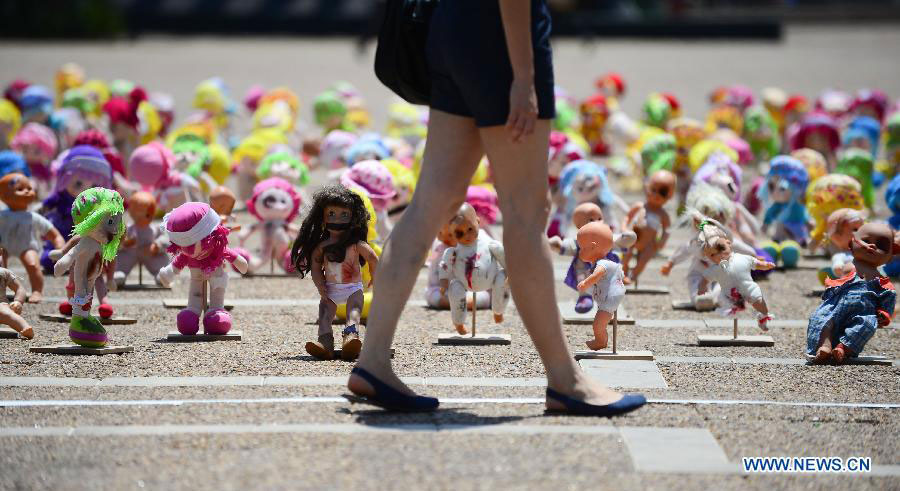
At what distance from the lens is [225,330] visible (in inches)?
274

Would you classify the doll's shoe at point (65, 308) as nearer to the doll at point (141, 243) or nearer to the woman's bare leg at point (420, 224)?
the doll at point (141, 243)

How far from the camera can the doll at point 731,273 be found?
6902 millimetres

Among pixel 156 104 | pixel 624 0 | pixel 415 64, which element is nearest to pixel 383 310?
pixel 415 64

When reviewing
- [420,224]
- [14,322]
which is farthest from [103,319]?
[420,224]

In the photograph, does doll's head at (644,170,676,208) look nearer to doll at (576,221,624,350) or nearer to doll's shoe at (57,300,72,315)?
doll at (576,221,624,350)

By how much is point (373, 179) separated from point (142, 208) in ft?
4.61

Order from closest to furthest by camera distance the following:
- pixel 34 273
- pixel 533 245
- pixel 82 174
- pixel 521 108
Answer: pixel 521 108, pixel 533 245, pixel 34 273, pixel 82 174

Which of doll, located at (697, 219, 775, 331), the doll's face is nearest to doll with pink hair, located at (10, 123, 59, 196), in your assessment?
the doll's face

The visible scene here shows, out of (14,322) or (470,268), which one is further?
(470,268)

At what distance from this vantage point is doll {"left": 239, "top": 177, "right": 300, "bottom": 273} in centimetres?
889

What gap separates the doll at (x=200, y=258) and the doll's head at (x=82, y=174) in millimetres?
1576

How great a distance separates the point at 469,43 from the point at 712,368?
85.7 inches

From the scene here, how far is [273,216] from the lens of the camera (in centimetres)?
893

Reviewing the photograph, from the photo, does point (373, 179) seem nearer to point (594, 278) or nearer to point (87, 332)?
point (594, 278)
